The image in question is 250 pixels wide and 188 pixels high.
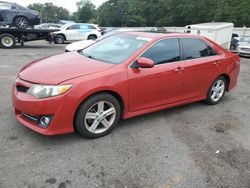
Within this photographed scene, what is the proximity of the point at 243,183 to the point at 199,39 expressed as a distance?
308cm

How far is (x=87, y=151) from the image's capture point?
364 centimetres

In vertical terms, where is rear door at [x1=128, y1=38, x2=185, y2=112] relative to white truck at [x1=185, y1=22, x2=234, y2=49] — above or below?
above

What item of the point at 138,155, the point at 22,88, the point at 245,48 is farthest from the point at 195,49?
the point at 245,48

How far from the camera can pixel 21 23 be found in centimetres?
1453

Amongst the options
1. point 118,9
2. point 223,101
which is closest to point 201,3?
point 118,9

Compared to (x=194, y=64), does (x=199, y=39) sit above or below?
above

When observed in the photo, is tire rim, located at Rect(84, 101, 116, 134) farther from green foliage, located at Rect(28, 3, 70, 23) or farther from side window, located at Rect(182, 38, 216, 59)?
green foliage, located at Rect(28, 3, 70, 23)

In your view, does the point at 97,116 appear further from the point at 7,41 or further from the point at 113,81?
the point at 7,41

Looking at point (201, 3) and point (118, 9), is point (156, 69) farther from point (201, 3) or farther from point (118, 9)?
point (118, 9)

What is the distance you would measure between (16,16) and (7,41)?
142 cm

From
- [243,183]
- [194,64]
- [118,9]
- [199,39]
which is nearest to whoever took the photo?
[243,183]

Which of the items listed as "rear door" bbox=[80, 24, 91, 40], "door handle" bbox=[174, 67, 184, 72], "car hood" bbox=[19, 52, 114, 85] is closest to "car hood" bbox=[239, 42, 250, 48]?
"rear door" bbox=[80, 24, 91, 40]

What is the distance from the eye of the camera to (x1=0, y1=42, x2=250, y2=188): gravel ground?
3084 mm

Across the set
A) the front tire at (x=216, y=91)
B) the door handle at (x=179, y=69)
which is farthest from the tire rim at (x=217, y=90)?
the door handle at (x=179, y=69)
